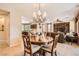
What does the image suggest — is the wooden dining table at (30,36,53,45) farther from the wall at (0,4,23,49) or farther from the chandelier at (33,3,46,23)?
the chandelier at (33,3,46,23)

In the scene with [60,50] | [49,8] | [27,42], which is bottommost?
[60,50]

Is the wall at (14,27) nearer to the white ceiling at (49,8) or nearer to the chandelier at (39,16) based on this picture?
the white ceiling at (49,8)

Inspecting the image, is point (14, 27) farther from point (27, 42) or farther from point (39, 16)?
point (39, 16)

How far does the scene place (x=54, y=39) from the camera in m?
2.29

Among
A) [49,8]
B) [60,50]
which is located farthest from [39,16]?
[60,50]

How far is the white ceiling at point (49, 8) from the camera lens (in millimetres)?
2303

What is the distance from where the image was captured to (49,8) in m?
2.32

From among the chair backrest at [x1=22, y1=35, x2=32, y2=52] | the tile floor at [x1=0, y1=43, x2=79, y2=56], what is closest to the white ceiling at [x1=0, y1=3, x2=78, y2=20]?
the chair backrest at [x1=22, y1=35, x2=32, y2=52]

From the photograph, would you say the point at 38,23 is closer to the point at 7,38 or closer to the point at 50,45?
the point at 50,45

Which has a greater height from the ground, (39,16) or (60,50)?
(39,16)

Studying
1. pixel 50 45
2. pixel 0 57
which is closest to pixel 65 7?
pixel 50 45

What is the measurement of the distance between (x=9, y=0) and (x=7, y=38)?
2.59 feet

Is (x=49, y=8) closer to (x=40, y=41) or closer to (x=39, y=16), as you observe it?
(x=39, y=16)

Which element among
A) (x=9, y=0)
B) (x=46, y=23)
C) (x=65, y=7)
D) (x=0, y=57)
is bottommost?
(x=0, y=57)
